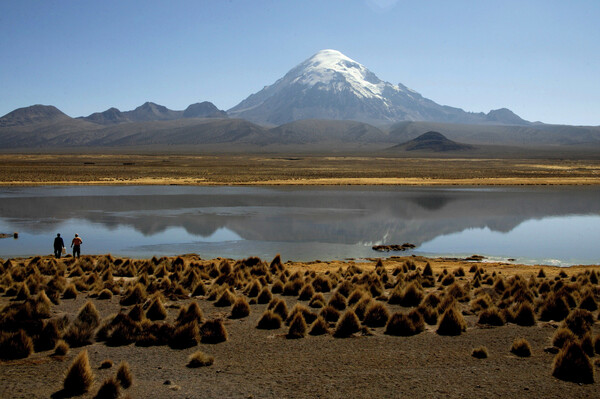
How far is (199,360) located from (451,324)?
4.08 metres

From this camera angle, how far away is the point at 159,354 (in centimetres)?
770

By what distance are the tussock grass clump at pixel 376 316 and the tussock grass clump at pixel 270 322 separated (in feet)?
4.92

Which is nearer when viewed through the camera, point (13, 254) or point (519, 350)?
point (519, 350)

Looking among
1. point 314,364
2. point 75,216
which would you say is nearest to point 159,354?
point 314,364

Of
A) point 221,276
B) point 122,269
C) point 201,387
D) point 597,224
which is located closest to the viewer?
point 201,387

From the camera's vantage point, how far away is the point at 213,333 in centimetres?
843

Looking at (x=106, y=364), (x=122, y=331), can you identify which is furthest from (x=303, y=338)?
(x=106, y=364)

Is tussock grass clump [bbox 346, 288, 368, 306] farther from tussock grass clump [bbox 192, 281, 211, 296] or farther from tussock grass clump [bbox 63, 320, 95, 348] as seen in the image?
tussock grass clump [bbox 63, 320, 95, 348]

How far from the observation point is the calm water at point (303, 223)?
818 inches

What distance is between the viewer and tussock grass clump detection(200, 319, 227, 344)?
27.5ft

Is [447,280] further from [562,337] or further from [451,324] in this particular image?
[562,337]

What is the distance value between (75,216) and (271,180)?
30.3 metres

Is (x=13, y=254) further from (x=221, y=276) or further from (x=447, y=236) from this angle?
(x=447, y=236)

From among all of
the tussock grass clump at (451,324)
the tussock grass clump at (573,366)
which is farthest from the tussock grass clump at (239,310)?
the tussock grass clump at (573,366)
